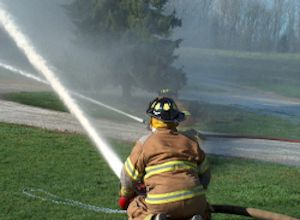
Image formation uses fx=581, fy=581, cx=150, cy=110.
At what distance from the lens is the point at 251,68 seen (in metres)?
55.3

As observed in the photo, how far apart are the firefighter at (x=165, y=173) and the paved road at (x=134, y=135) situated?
8057 millimetres

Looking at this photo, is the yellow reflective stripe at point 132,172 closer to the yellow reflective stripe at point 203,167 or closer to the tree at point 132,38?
the yellow reflective stripe at point 203,167

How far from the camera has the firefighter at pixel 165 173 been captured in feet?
13.4

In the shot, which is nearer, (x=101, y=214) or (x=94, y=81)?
(x=101, y=214)

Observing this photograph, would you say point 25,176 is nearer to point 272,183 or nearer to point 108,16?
point 272,183

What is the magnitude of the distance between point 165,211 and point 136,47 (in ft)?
55.0

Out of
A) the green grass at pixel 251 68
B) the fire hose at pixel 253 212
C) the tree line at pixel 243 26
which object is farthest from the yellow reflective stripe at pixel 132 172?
the tree line at pixel 243 26

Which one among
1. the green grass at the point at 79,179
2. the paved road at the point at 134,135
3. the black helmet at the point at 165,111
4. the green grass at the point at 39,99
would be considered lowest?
the green grass at the point at 39,99

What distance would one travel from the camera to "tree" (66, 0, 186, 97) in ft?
68.0

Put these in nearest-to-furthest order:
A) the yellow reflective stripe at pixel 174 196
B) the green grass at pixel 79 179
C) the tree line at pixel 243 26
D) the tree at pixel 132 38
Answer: the yellow reflective stripe at pixel 174 196
the green grass at pixel 79 179
the tree at pixel 132 38
the tree line at pixel 243 26

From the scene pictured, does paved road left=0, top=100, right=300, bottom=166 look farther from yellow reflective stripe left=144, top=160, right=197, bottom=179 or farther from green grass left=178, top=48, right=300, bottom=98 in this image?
green grass left=178, top=48, right=300, bottom=98

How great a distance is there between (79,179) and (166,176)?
486 cm

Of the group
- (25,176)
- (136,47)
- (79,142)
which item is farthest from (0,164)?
(136,47)

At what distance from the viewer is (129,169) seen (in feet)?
13.9
